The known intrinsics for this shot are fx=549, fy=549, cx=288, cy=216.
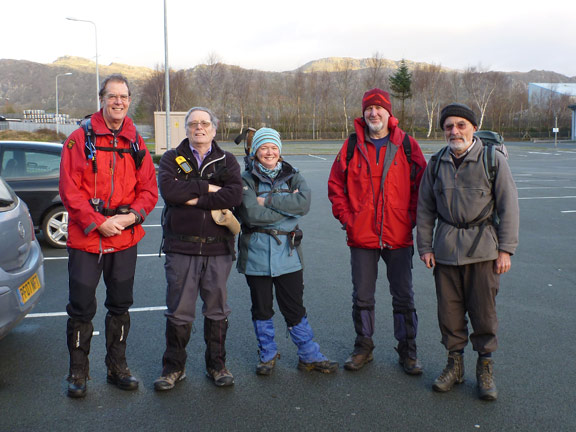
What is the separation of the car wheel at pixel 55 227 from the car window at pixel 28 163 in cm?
59

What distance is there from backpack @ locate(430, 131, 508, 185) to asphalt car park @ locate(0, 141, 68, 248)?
614cm

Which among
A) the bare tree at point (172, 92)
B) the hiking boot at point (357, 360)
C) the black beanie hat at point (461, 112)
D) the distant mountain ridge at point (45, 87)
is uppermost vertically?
the distant mountain ridge at point (45, 87)

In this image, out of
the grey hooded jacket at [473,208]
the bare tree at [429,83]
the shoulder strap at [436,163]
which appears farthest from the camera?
the bare tree at [429,83]

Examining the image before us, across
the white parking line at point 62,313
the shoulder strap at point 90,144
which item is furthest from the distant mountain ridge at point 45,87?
the shoulder strap at point 90,144

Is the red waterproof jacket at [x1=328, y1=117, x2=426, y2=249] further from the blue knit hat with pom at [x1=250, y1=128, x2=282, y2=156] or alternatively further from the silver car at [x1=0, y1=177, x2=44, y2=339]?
the silver car at [x1=0, y1=177, x2=44, y2=339]

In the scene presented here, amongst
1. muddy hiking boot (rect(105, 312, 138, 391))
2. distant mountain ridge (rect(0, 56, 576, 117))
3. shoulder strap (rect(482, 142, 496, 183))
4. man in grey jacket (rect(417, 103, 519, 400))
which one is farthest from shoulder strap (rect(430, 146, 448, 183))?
distant mountain ridge (rect(0, 56, 576, 117))

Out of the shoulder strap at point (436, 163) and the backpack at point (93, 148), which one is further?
the shoulder strap at point (436, 163)

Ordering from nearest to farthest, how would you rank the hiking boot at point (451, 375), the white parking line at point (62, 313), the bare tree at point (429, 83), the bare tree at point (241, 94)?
the hiking boot at point (451, 375) → the white parking line at point (62, 313) → the bare tree at point (241, 94) → the bare tree at point (429, 83)

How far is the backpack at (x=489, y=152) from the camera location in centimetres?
366

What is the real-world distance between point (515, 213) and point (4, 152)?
24.0 feet

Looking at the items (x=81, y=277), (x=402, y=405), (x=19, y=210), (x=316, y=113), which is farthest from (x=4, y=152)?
(x=316, y=113)

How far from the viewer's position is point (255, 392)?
3752 mm

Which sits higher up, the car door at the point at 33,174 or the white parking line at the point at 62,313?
the car door at the point at 33,174

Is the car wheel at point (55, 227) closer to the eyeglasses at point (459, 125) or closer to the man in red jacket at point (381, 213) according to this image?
the man in red jacket at point (381, 213)
